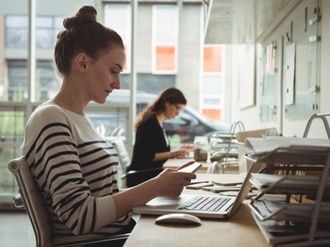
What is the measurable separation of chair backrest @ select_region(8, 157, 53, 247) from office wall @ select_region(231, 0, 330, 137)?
3.81 ft

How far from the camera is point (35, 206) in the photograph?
4.29 feet

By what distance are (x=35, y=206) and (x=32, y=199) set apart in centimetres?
2

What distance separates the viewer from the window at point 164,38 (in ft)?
17.1

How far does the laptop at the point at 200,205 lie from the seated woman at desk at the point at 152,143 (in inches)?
88.0

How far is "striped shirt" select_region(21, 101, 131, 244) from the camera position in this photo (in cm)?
126

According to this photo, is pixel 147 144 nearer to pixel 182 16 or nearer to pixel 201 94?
pixel 201 94

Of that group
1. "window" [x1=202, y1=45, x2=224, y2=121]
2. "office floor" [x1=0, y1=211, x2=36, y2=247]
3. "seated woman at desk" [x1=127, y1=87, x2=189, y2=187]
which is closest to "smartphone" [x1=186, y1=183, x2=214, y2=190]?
"seated woman at desk" [x1=127, y1=87, x2=189, y2=187]

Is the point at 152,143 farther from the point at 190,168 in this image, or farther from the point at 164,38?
the point at 190,168

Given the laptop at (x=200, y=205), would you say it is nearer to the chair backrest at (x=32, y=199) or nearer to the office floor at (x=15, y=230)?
the chair backrest at (x=32, y=199)

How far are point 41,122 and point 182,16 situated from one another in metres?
4.20

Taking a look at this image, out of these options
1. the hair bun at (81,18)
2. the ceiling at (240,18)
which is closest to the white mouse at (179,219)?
the hair bun at (81,18)

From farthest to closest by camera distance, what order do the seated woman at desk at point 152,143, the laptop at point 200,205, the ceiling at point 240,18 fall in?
the seated woman at desk at point 152,143 → the ceiling at point 240,18 → the laptop at point 200,205

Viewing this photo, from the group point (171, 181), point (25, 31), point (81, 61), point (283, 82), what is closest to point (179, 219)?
point (171, 181)

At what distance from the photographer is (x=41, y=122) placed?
1312 millimetres
